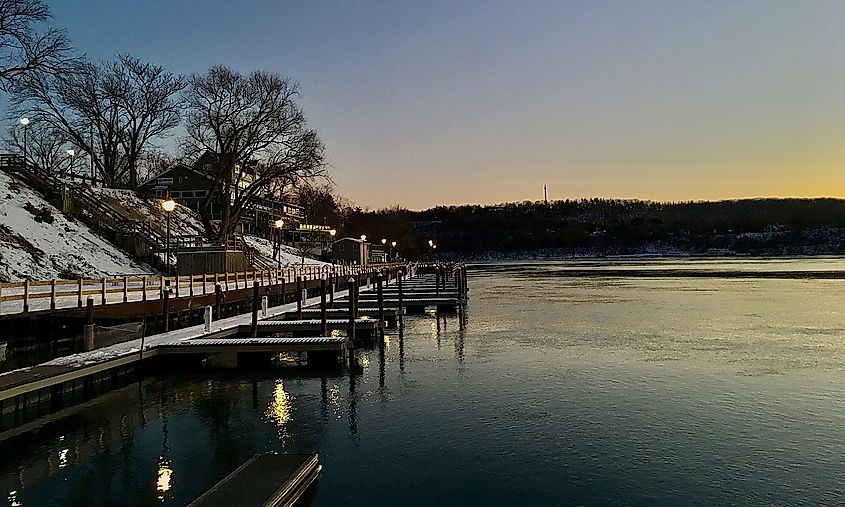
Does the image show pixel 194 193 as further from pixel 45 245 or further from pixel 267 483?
pixel 267 483

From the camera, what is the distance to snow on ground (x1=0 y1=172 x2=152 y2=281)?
30.6m

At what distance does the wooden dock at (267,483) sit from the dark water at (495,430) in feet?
1.05

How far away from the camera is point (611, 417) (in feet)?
38.3

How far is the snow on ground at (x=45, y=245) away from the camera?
101ft

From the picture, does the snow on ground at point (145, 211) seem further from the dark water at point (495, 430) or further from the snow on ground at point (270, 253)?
the dark water at point (495, 430)

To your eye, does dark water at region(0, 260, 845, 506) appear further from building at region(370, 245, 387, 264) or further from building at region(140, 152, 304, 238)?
building at region(370, 245, 387, 264)

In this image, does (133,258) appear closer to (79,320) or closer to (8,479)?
(79,320)

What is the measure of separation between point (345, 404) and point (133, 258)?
3078 cm

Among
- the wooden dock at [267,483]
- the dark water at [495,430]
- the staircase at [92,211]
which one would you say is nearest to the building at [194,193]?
the staircase at [92,211]

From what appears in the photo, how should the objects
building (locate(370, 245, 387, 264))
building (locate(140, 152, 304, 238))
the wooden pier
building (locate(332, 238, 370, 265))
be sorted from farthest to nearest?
building (locate(370, 245, 387, 264)), building (locate(332, 238, 370, 265)), building (locate(140, 152, 304, 238)), the wooden pier

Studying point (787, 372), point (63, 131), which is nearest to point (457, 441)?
point (787, 372)

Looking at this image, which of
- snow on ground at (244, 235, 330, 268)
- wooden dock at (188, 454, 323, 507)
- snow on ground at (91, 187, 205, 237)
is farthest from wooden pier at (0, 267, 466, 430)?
snow on ground at (244, 235, 330, 268)

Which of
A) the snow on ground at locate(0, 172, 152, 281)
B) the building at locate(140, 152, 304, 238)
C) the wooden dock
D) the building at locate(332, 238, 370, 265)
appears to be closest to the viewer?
the wooden dock

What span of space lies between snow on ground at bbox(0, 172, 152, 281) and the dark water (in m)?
19.2
